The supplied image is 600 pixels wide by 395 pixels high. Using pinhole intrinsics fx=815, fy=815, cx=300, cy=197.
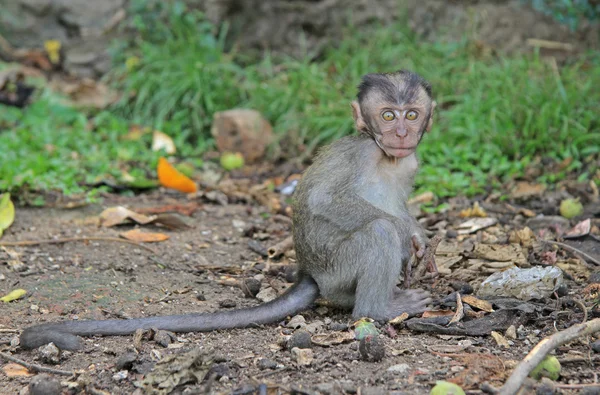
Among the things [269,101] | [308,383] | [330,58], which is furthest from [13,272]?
[330,58]

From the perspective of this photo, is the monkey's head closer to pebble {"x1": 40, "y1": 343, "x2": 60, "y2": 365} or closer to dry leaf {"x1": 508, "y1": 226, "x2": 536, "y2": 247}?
dry leaf {"x1": 508, "y1": 226, "x2": 536, "y2": 247}

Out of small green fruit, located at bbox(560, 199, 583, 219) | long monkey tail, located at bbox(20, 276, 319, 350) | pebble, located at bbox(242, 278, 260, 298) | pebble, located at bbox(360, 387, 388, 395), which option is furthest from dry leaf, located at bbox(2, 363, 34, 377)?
small green fruit, located at bbox(560, 199, 583, 219)

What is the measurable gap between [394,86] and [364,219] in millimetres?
889

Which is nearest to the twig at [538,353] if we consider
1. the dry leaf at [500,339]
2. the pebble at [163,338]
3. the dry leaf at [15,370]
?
the dry leaf at [500,339]

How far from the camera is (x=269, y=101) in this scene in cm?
957

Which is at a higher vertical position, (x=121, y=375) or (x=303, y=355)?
(x=303, y=355)

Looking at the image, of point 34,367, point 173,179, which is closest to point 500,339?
point 34,367

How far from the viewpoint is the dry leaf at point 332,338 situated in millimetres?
4570

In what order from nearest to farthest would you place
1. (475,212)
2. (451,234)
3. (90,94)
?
(451,234) → (475,212) → (90,94)

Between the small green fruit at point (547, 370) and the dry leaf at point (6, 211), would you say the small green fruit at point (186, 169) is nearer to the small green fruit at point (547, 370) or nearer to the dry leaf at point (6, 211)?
the dry leaf at point (6, 211)

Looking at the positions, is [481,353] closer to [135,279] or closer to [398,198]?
[398,198]

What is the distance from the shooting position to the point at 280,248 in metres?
6.43

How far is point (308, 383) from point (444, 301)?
4.87 feet

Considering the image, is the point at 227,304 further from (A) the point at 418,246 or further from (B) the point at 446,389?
(B) the point at 446,389
